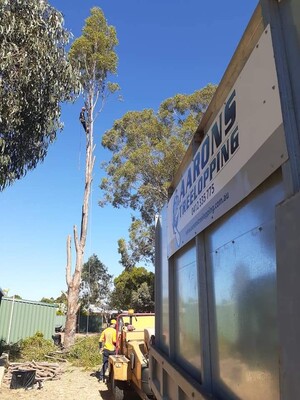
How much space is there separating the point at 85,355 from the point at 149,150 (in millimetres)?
12446

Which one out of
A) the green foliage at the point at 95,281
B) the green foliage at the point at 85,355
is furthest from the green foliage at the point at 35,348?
the green foliage at the point at 95,281

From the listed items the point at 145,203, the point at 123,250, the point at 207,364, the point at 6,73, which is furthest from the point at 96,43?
the point at 207,364

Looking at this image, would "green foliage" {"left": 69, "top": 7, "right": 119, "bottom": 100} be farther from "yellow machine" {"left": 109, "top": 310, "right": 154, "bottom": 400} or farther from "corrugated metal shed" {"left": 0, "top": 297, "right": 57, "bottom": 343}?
"yellow machine" {"left": 109, "top": 310, "right": 154, "bottom": 400}

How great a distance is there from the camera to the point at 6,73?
923 cm

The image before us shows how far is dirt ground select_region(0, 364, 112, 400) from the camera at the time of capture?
9.70 m

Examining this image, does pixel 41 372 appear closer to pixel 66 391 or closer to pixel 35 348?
pixel 66 391

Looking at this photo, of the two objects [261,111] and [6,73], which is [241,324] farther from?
[6,73]

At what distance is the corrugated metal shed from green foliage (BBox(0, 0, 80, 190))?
12626 millimetres

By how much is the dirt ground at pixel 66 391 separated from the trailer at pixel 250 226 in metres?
8.33

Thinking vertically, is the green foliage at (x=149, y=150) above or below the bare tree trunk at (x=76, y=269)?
above

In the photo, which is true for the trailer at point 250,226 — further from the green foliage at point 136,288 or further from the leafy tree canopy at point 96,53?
the green foliage at point 136,288

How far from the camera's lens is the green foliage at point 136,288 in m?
33.2

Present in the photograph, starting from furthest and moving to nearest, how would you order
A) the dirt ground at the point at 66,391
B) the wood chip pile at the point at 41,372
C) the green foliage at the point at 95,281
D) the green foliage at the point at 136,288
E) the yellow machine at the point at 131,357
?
the green foliage at the point at 95,281 → the green foliage at the point at 136,288 → the wood chip pile at the point at 41,372 → the dirt ground at the point at 66,391 → the yellow machine at the point at 131,357

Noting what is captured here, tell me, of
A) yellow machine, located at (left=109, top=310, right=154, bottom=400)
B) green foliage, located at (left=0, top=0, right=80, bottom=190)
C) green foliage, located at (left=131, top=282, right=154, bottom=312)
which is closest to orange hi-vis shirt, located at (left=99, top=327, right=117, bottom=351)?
yellow machine, located at (left=109, top=310, right=154, bottom=400)
